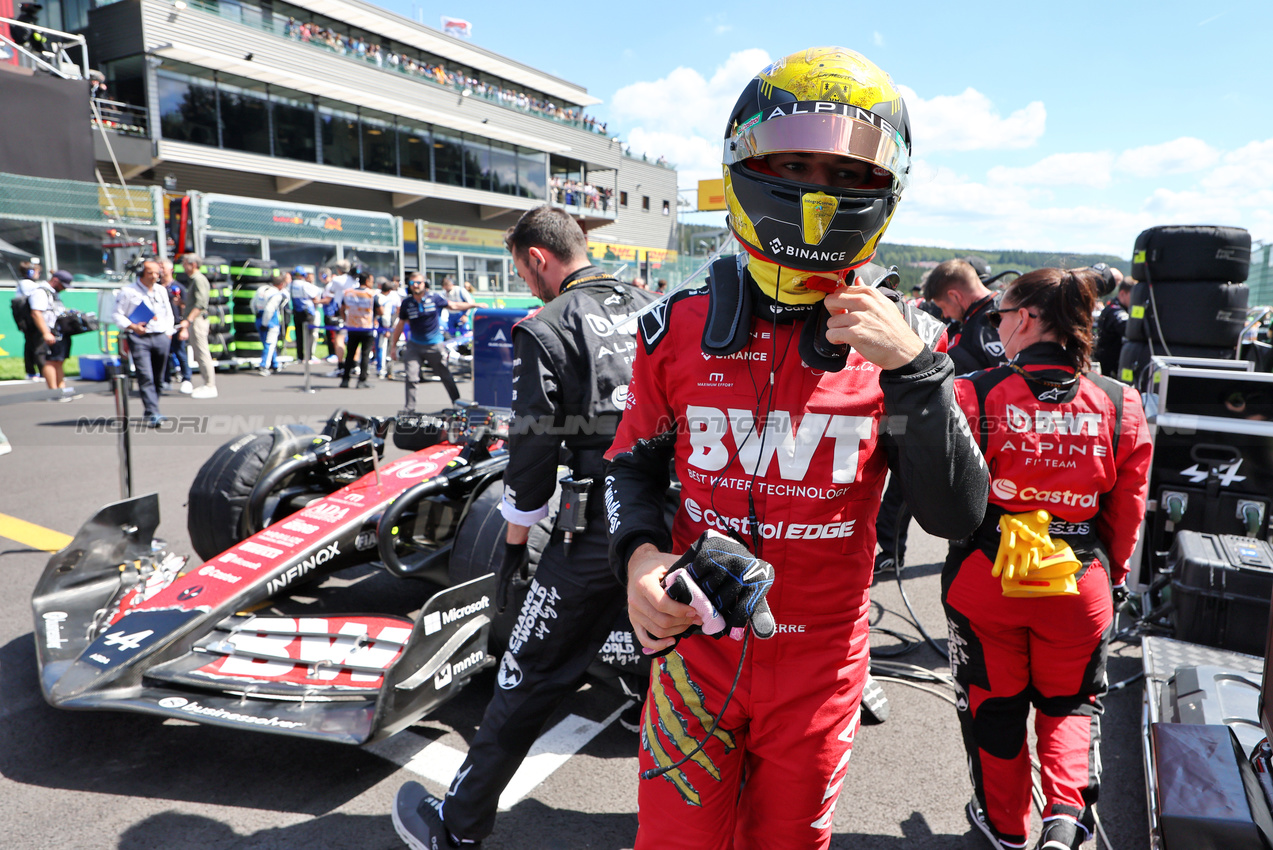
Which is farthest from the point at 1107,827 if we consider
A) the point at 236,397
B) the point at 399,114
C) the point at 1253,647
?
the point at 399,114

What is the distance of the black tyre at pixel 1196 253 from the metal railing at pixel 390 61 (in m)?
27.0

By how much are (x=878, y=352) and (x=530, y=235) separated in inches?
72.0

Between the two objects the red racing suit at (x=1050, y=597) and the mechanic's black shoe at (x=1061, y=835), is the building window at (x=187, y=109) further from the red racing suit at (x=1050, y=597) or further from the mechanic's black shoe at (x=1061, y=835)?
the mechanic's black shoe at (x=1061, y=835)

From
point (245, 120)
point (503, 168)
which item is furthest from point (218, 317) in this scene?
point (503, 168)

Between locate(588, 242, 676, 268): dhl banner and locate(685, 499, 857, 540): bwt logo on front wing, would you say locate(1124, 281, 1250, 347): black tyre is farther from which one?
locate(588, 242, 676, 268): dhl banner

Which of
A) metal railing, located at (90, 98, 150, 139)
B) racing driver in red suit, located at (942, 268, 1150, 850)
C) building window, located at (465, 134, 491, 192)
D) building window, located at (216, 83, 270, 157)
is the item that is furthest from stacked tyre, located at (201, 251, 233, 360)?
building window, located at (465, 134, 491, 192)

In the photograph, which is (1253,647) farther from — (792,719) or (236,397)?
(236,397)

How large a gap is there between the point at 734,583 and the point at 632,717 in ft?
6.95

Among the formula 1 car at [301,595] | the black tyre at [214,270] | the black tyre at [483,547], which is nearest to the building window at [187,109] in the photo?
the black tyre at [214,270]

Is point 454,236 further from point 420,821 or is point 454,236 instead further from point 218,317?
point 420,821

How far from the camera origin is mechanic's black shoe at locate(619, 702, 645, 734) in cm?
300

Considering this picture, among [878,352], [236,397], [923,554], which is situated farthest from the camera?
[236,397]

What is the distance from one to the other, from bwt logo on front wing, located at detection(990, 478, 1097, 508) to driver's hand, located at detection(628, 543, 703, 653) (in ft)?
4.63

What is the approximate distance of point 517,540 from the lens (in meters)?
2.54
